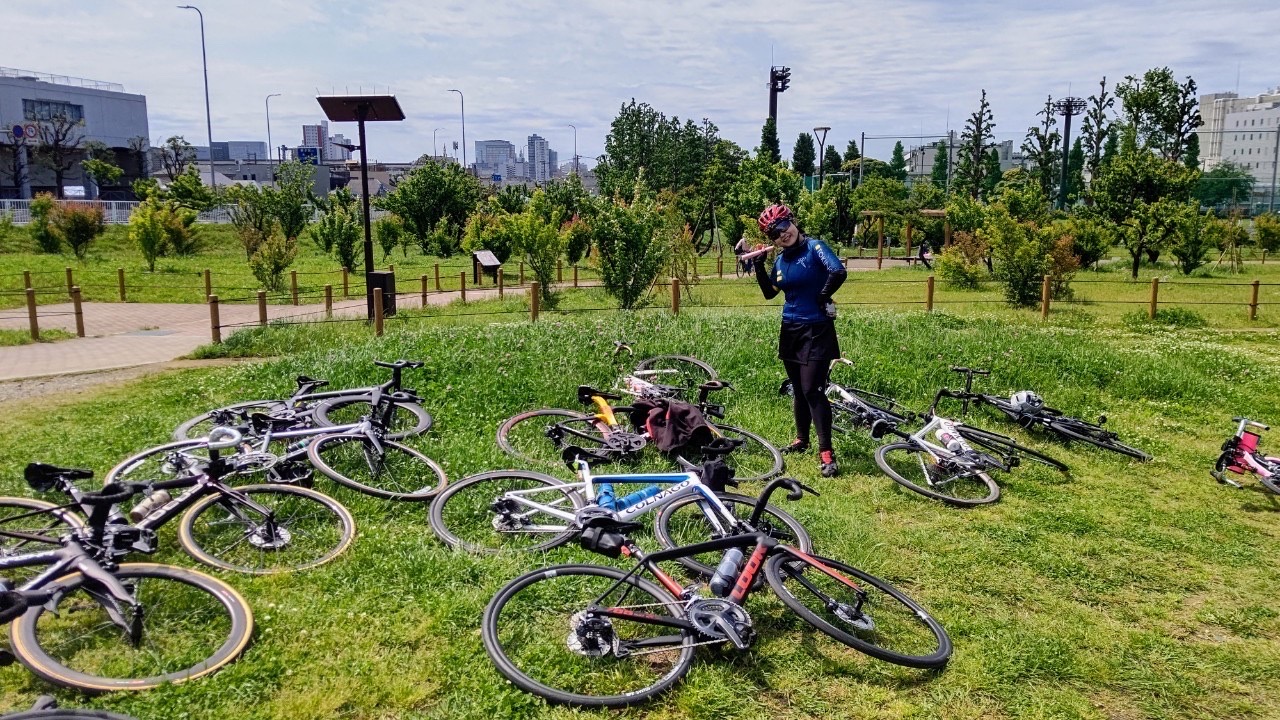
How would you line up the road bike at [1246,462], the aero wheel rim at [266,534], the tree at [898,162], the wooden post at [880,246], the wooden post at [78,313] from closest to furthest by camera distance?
the aero wheel rim at [266,534]
the road bike at [1246,462]
the wooden post at [78,313]
the wooden post at [880,246]
the tree at [898,162]

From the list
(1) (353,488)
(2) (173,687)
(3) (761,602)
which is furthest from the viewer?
(1) (353,488)

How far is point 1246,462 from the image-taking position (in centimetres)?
673

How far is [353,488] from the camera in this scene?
18.6 ft

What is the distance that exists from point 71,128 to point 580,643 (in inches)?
2676

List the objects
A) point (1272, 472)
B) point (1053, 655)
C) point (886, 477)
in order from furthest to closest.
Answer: point (886, 477) → point (1272, 472) → point (1053, 655)

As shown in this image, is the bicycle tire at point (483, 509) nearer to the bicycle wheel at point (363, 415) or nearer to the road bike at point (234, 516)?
the road bike at point (234, 516)

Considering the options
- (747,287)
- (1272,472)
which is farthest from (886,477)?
(747,287)

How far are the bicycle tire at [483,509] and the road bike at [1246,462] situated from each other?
520 centimetres

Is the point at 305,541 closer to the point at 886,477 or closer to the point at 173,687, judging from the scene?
the point at 173,687

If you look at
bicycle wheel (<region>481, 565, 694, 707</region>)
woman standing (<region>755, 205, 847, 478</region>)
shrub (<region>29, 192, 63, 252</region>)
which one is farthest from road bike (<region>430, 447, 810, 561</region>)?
shrub (<region>29, 192, 63, 252</region>)

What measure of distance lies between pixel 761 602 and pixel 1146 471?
4.57m

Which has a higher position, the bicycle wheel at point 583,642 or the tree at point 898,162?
the tree at point 898,162

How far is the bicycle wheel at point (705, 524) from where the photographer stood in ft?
16.2

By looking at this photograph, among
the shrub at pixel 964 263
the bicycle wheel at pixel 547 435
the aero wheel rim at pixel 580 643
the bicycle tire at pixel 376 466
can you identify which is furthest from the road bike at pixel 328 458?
the shrub at pixel 964 263
